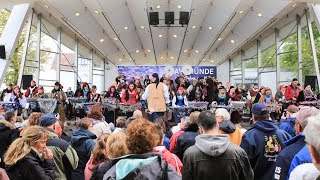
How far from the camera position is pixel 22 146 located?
3.31m

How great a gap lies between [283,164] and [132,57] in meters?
35.7

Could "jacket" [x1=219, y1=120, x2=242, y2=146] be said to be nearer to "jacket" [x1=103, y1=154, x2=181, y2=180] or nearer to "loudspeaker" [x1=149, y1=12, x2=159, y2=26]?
"jacket" [x1=103, y1=154, x2=181, y2=180]

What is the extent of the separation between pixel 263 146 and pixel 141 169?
6.16 feet

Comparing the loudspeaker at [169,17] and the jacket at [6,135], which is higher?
the loudspeaker at [169,17]

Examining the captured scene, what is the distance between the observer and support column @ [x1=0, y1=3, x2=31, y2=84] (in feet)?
50.3

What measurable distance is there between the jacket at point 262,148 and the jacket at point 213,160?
726 mm

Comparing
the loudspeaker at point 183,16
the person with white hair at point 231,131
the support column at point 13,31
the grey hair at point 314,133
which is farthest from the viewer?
the loudspeaker at point 183,16

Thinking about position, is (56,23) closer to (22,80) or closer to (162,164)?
(22,80)

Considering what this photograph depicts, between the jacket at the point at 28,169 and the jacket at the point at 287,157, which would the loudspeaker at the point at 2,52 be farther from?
the jacket at the point at 287,157

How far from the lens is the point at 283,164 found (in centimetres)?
296

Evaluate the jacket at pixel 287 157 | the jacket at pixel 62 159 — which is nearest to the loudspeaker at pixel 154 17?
the jacket at pixel 62 159

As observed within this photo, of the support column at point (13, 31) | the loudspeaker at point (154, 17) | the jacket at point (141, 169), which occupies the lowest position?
the jacket at point (141, 169)

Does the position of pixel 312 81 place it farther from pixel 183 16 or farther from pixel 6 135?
pixel 6 135

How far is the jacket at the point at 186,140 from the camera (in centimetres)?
464
